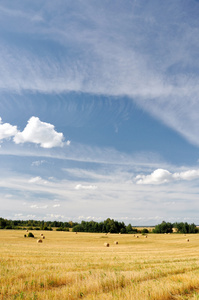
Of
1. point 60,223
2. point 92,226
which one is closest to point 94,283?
point 92,226

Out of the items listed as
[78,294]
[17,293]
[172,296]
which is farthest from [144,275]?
[17,293]

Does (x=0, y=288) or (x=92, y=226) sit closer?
(x=0, y=288)

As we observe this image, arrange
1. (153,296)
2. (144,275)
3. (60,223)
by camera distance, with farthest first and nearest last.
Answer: (60,223), (144,275), (153,296)

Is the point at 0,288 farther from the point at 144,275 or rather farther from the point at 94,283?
the point at 144,275

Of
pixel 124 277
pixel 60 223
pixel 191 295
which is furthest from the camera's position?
pixel 60 223

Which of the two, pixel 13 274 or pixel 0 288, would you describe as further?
pixel 13 274

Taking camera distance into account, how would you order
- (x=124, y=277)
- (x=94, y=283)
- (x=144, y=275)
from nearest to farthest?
(x=94, y=283) → (x=124, y=277) → (x=144, y=275)

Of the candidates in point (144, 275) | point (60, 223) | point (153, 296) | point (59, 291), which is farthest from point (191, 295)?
point (60, 223)

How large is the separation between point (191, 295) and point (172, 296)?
673mm

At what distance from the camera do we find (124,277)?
9133 millimetres

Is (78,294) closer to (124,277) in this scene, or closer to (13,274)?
(124,277)

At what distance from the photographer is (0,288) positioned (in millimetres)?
7773

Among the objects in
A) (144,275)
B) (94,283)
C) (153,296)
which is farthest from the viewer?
(144,275)

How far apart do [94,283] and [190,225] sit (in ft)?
509
